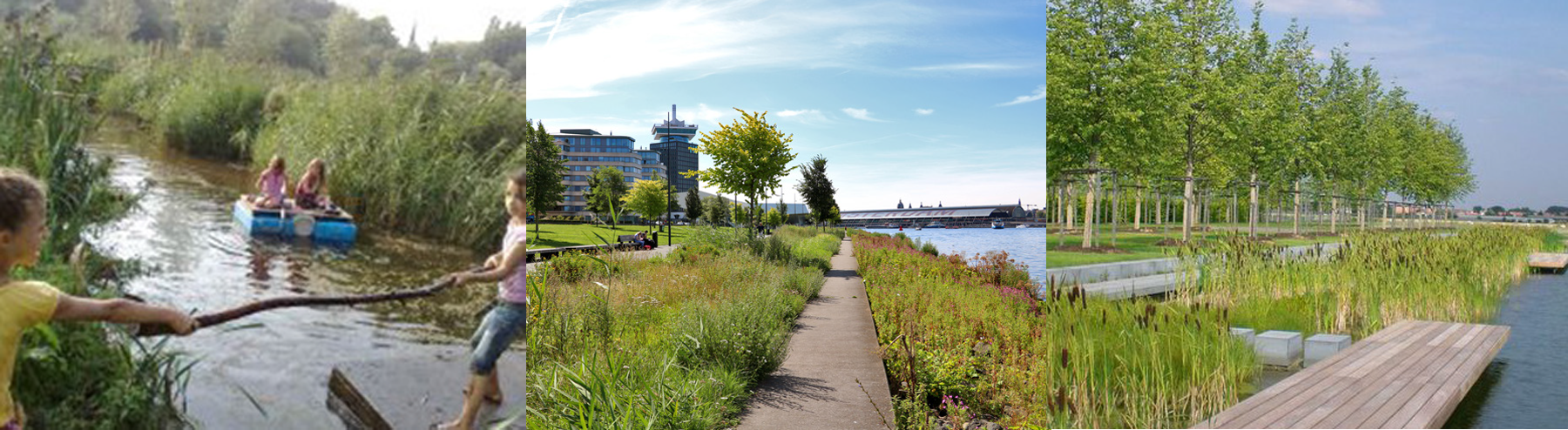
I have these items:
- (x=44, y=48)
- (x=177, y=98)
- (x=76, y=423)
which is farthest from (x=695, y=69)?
(x=76, y=423)

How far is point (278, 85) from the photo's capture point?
383cm

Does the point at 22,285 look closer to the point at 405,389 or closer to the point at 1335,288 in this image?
the point at 405,389

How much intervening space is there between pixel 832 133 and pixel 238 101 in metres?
3.61

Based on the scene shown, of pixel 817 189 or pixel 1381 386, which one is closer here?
pixel 1381 386

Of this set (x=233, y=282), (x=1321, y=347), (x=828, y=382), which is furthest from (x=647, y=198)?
(x=1321, y=347)

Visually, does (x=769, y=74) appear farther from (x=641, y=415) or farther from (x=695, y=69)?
(x=641, y=415)

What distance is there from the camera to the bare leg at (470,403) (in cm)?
226

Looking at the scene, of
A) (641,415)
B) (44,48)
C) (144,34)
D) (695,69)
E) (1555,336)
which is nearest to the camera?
(44,48)

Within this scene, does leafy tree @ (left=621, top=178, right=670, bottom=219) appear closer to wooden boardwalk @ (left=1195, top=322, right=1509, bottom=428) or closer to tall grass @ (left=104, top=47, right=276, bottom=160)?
tall grass @ (left=104, top=47, right=276, bottom=160)

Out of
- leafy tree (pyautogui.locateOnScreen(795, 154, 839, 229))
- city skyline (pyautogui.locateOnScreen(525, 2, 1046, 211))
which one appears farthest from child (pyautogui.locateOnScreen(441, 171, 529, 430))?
leafy tree (pyautogui.locateOnScreen(795, 154, 839, 229))

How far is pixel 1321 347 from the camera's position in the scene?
7898 mm

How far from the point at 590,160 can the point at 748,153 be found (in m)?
2.25

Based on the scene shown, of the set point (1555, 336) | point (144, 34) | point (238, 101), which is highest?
point (144, 34)

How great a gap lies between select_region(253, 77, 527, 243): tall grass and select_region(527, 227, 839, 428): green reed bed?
82cm
